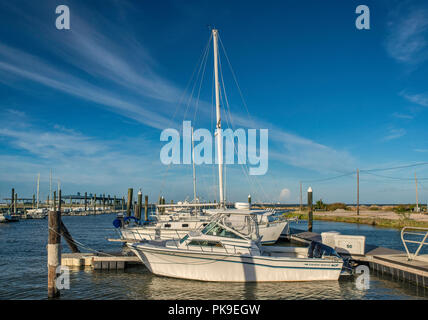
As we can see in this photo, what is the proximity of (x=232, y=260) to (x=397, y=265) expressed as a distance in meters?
7.30

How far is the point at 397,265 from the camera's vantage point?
13.8 metres

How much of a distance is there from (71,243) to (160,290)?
28.2 feet

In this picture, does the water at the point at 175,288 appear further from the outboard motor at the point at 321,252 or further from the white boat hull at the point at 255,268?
the outboard motor at the point at 321,252

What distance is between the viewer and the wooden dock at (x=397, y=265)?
12.7 m

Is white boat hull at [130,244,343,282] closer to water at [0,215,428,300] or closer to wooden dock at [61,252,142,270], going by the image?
water at [0,215,428,300]

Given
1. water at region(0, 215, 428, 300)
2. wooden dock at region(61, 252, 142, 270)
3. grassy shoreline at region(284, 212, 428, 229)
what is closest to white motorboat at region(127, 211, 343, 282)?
water at region(0, 215, 428, 300)

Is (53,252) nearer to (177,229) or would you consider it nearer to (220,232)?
(220,232)

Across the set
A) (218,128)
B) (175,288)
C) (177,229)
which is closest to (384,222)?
(177,229)

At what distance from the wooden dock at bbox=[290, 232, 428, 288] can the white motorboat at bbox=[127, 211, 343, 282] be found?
2.84m

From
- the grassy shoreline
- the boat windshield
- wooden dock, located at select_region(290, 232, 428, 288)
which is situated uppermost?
the boat windshield

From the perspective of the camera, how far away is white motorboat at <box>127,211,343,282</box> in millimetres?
13164

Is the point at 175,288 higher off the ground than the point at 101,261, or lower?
lower

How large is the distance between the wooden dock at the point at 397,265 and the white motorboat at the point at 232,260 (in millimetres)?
2836
